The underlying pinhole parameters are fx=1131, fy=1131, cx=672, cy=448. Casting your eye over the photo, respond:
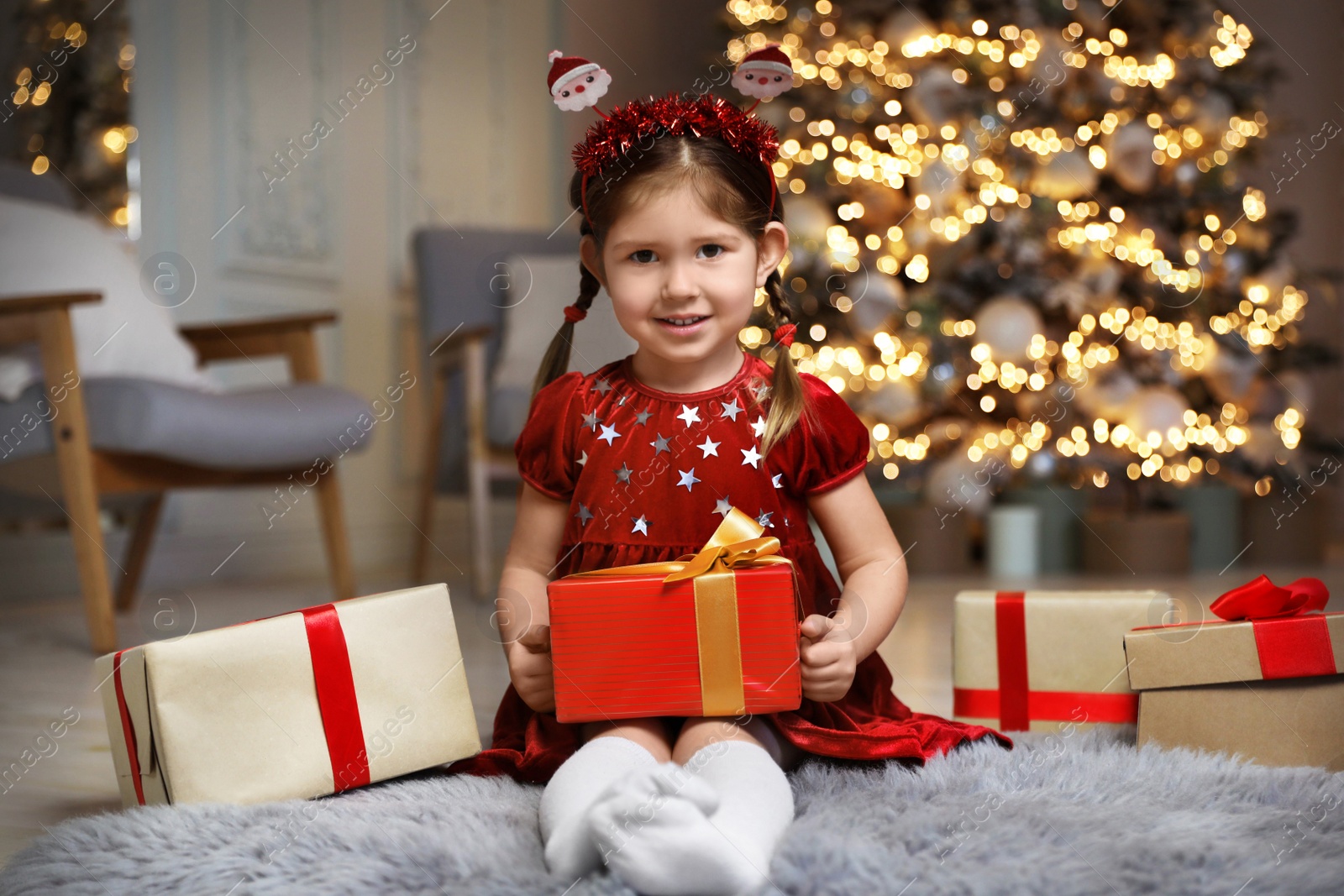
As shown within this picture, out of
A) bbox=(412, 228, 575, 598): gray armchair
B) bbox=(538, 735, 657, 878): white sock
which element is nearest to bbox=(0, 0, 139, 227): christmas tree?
bbox=(412, 228, 575, 598): gray armchair

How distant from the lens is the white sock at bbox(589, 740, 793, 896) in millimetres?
630

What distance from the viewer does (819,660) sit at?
0.87m

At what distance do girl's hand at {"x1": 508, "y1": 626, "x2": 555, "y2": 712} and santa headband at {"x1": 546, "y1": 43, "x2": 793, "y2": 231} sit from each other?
1.23 ft

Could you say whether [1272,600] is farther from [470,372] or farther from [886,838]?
[470,372]

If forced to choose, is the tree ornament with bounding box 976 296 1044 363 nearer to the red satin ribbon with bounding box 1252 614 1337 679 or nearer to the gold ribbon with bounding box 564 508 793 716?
the red satin ribbon with bounding box 1252 614 1337 679

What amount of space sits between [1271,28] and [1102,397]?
1552 millimetres

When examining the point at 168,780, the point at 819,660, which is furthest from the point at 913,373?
the point at 168,780

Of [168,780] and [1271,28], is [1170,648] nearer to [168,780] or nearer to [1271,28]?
[168,780]

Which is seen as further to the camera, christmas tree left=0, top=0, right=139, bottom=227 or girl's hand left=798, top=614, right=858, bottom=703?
christmas tree left=0, top=0, right=139, bottom=227

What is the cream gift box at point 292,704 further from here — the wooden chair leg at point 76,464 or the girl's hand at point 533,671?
the wooden chair leg at point 76,464

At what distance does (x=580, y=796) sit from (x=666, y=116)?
55 centimetres

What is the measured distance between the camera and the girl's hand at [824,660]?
87cm

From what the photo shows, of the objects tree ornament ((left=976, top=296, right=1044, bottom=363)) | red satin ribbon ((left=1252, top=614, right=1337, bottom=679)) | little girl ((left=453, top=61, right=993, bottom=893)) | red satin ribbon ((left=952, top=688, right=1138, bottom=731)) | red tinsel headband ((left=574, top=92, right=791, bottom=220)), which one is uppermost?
red tinsel headband ((left=574, top=92, right=791, bottom=220))

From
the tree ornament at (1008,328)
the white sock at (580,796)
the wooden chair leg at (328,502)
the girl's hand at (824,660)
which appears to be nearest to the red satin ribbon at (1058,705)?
the girl's hand at (824,660)
